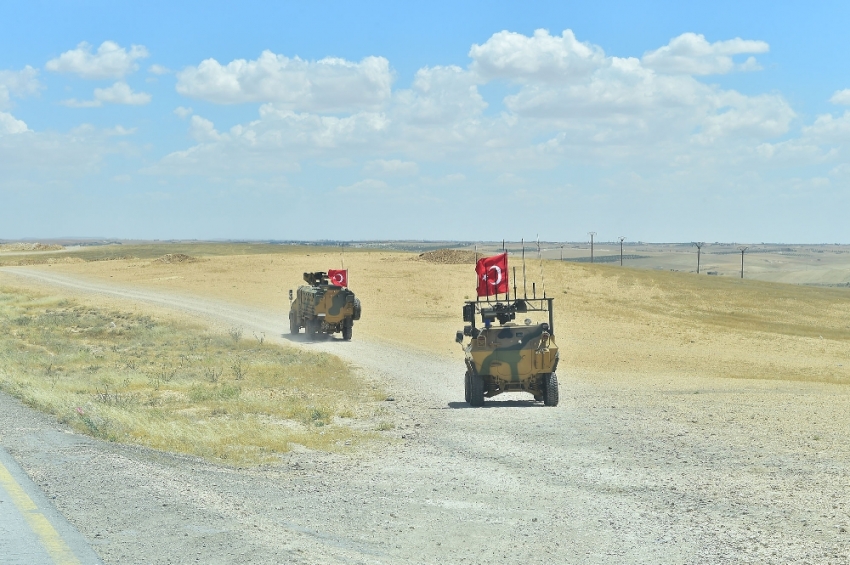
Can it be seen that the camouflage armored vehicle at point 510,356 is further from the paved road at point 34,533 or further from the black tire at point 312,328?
the black tire at point 312,328

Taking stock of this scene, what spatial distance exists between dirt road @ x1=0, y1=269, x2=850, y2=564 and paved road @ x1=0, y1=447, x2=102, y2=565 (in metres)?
0.21

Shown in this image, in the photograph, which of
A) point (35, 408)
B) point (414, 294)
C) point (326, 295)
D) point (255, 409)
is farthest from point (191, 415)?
point (414, 294)

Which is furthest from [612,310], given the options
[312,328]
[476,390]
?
[476,390]

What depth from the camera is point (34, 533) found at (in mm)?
8672

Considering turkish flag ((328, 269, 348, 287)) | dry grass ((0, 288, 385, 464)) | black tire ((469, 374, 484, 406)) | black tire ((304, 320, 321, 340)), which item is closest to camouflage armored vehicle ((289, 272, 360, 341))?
black tire ((304, 320, 321, 340))

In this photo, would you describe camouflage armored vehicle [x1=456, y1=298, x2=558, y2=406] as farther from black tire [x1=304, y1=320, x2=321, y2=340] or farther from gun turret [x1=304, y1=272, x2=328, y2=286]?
gun turret [x1=304, y1=272, x2=328, y2=286]

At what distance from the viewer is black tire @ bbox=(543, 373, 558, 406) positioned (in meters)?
20.1

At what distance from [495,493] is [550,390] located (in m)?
8.74

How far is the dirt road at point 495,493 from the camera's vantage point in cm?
889

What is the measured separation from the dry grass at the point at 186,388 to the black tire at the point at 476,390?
2167mm

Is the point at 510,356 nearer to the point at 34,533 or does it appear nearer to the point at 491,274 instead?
the point at 491,274

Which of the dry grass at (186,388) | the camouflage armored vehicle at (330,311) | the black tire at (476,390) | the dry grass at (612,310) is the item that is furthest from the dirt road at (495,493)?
the camouflage armored vehicle at (330,311)

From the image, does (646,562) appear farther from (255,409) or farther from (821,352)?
(821,352)

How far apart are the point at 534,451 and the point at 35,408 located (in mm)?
9259
